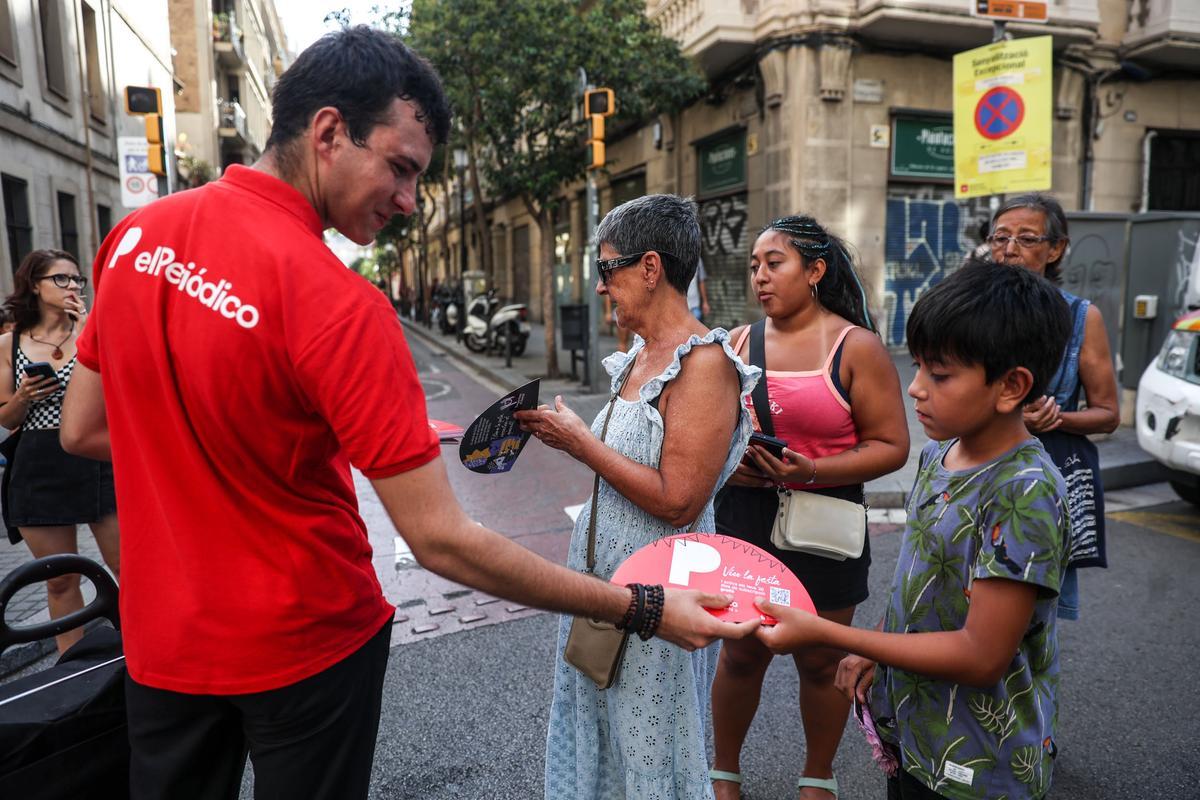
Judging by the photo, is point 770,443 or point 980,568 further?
point 770,443

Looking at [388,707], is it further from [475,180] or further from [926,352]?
[475,180]

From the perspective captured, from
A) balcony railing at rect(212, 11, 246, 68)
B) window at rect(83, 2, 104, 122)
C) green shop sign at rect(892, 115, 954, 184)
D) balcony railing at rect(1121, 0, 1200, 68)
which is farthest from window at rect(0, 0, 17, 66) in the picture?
balcony railing at rect(1121, 0, 1200, 68)

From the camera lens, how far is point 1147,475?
6477 millimetres

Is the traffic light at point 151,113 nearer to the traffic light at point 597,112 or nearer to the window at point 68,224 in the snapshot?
the traffic light at point 597,112

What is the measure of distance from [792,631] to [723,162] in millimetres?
14544

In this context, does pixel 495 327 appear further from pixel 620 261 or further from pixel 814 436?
pixel 620 261

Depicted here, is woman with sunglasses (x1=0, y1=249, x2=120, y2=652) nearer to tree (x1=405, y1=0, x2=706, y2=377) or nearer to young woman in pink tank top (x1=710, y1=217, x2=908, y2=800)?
young woman in pink tank top (x1=710, y1=217, x2=908, y2=800)

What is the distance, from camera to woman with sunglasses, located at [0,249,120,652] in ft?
10.8

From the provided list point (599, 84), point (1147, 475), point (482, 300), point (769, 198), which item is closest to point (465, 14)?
point (599, 84)

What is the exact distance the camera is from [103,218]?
1731 cm

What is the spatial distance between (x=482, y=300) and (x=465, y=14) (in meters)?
7.66

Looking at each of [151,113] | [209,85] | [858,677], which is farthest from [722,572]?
[209,85]

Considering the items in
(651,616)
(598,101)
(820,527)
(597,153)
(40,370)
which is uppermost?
(598,101)

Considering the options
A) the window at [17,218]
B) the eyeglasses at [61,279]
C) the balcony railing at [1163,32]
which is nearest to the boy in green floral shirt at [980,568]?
the eyeglasses at [61,279]
